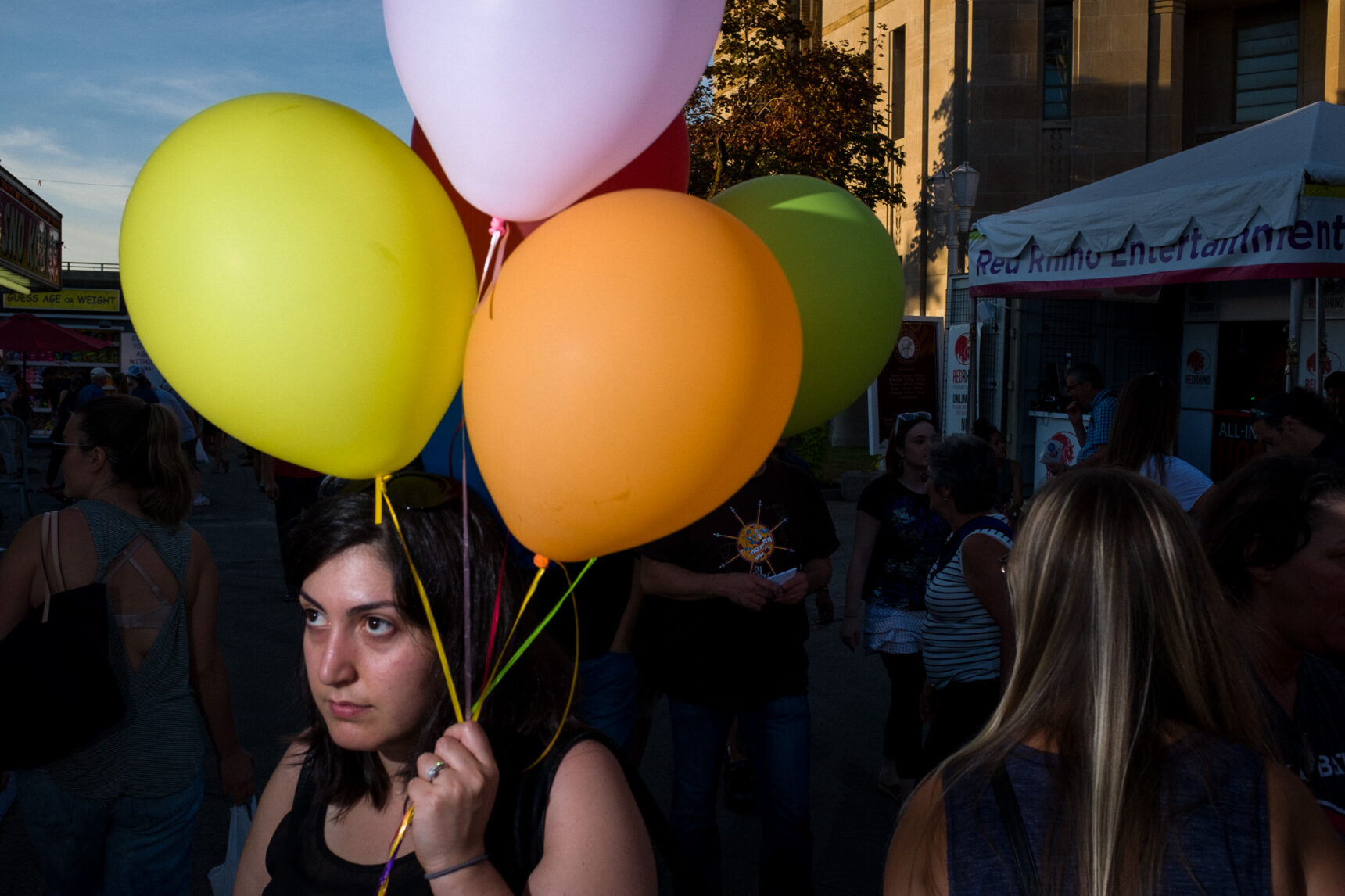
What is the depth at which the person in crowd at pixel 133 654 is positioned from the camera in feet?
8.09

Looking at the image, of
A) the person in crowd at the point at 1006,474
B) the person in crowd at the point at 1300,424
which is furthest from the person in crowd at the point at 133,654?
the person in crowd at the point at 1006,474

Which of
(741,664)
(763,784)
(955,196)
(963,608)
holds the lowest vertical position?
(763,784)

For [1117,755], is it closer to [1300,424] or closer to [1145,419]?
[1145,419]

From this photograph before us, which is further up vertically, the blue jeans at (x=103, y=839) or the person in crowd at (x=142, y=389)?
the person in crowd at (x=142, y=389)

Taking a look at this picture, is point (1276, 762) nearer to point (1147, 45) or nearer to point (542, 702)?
point (542, 702)

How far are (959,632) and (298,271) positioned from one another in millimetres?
2740

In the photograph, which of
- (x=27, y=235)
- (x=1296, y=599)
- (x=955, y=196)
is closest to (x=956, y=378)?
(x=955, y=196)

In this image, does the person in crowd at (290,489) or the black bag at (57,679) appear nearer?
the black bag at (57,679)

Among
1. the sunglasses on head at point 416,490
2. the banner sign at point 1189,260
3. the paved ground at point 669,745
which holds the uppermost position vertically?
the banner sign at point 1189,260

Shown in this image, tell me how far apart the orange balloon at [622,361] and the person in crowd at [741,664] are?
5.90ft

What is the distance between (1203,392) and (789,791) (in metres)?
11.1

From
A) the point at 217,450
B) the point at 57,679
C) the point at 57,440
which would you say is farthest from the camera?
the point at 217,450

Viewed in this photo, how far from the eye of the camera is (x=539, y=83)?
160 cm

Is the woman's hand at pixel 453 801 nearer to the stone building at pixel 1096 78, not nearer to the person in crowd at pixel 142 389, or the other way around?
the person in crowd at pixel 142 389
